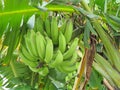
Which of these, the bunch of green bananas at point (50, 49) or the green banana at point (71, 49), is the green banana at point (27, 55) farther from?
the green banana at point (71, 49)

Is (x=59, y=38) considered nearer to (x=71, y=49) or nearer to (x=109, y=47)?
(x=71, y=49)

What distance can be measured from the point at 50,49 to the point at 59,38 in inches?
2.4

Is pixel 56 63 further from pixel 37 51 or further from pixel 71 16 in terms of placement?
pixel 71 16

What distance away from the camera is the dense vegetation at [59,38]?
1.03 metres

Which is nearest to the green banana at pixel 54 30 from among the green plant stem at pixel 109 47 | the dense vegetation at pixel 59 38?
the dense vegetation at pixel 59 38

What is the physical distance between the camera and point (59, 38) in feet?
3.40

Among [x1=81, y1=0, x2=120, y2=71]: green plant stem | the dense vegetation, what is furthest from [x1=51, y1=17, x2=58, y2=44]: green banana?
[x1=81, y1=0, x2=120, y2=71]: green plant stem

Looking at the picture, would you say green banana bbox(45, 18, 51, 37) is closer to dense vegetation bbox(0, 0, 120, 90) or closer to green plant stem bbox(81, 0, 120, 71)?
dense vegetation bbox(0, 0, 120, 90)

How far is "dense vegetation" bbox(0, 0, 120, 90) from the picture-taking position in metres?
1.03

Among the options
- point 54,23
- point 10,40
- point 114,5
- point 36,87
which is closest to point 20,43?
point 10,40

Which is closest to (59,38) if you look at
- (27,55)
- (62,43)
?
(62,43)

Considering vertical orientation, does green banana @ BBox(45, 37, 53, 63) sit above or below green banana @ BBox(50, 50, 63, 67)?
above

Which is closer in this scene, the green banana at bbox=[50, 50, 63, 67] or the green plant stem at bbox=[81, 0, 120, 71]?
the green banana at bbox=[50, 50, 63, 67]

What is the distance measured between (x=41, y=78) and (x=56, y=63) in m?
0.31
